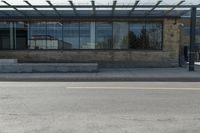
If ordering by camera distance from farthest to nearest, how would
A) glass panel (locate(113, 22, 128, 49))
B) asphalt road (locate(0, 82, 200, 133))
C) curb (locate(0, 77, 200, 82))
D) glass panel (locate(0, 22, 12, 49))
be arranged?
glass panel (locate(0, 22, 12, 49)) → glass panel (locate(113, 22, 128, 49)) → curb (locate(0, 77, 200, 82)) → asphalt road (locate(0, 82, 200, 133))

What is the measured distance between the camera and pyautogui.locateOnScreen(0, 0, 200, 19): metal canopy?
71.4ft

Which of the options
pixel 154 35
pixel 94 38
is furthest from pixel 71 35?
pixel 154 35

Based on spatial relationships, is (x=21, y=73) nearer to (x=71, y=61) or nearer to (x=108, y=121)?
A: (x=71, y=61)

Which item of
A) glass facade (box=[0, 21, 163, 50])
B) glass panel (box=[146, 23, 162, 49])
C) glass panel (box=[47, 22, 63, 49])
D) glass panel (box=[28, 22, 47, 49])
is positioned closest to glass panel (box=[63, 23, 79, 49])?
glass facade (box=[0, 21, 163, 50])

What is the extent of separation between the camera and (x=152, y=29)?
26.4m

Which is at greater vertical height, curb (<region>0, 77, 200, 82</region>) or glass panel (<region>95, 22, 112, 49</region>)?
glass panel (<region>95, 22, 112, 49</region>)

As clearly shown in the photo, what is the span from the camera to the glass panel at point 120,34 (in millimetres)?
26464

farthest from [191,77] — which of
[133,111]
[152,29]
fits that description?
[133,111]

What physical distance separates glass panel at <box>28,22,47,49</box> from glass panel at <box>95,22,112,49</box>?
12.5 ft

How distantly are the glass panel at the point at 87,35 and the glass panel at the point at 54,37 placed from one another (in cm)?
153

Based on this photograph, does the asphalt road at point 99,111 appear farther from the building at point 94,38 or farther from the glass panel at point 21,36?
the glass panel at point 21,36

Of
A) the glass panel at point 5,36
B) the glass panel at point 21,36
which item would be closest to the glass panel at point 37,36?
the glass panel at point 21,36

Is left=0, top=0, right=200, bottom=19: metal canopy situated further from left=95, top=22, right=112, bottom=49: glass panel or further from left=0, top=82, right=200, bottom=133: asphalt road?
left=0, top=82, right=200, bottom=133: asphalt road

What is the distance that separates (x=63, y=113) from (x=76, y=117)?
59cm
